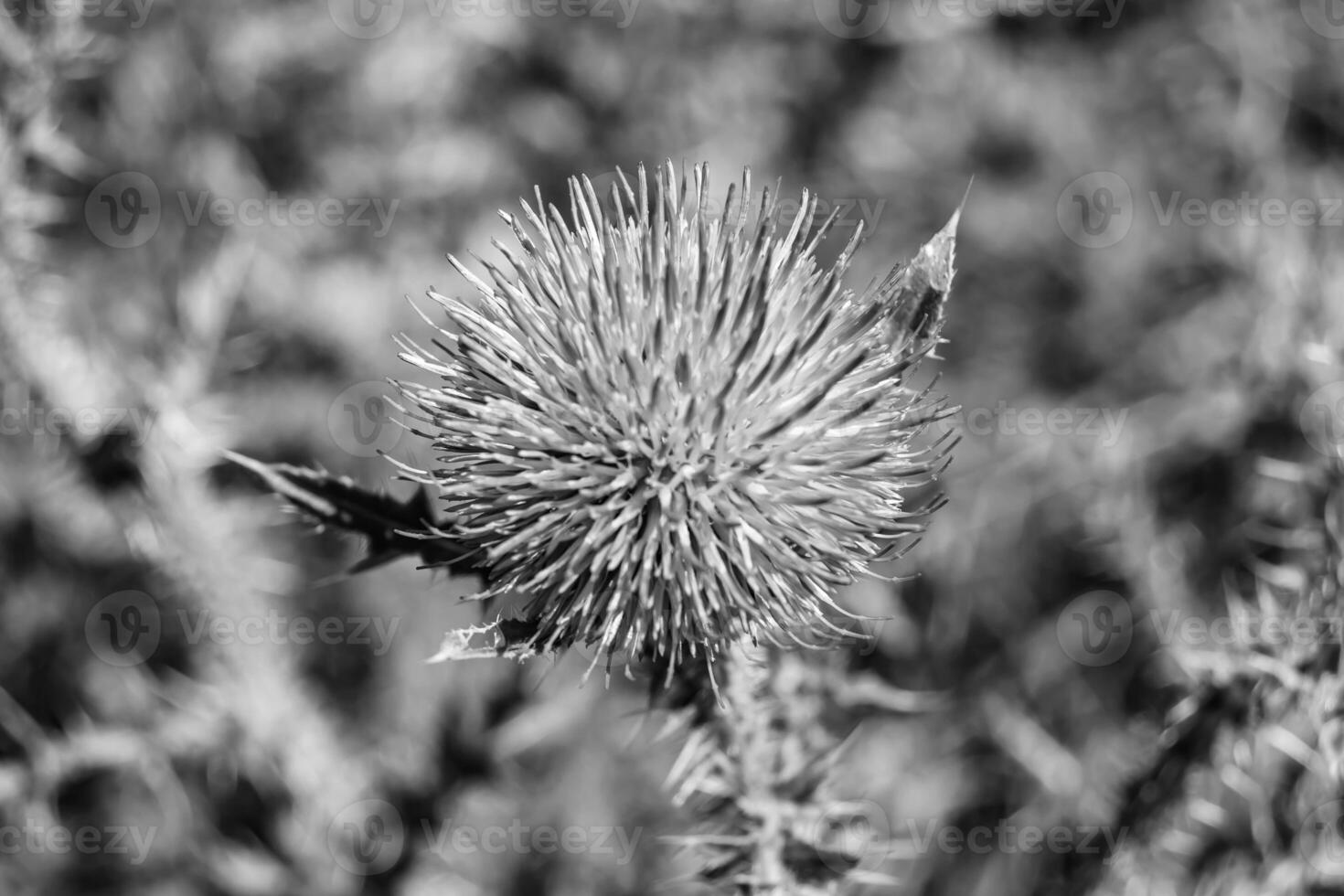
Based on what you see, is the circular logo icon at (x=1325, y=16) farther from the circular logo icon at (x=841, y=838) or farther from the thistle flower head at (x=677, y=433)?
the circular logo icon at (x=841, y=838)

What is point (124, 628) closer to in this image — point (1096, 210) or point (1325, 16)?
point (1096, 210)

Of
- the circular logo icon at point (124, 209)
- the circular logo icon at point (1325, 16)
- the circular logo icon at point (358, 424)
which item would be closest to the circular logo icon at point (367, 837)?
the circular logo icon at point (358, 424)

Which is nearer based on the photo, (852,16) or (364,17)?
(852,16)

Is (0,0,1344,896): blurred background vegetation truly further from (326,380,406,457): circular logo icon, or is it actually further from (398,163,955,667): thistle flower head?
(398,163,955,667): thistle flower head

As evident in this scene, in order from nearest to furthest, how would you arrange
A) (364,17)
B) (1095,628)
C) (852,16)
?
(1095,628), (852,16), (364,17)

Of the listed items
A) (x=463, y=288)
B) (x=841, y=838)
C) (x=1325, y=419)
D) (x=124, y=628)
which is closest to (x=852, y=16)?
A: (x=463, y=288)

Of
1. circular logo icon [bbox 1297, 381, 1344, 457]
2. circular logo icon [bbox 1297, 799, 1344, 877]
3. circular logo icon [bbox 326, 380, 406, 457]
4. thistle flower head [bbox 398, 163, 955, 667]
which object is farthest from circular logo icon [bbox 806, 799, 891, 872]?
circular logo icon [bbox 326, 380, 406, 457]

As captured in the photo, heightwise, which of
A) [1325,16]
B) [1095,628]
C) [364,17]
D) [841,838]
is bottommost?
[1095,628]
